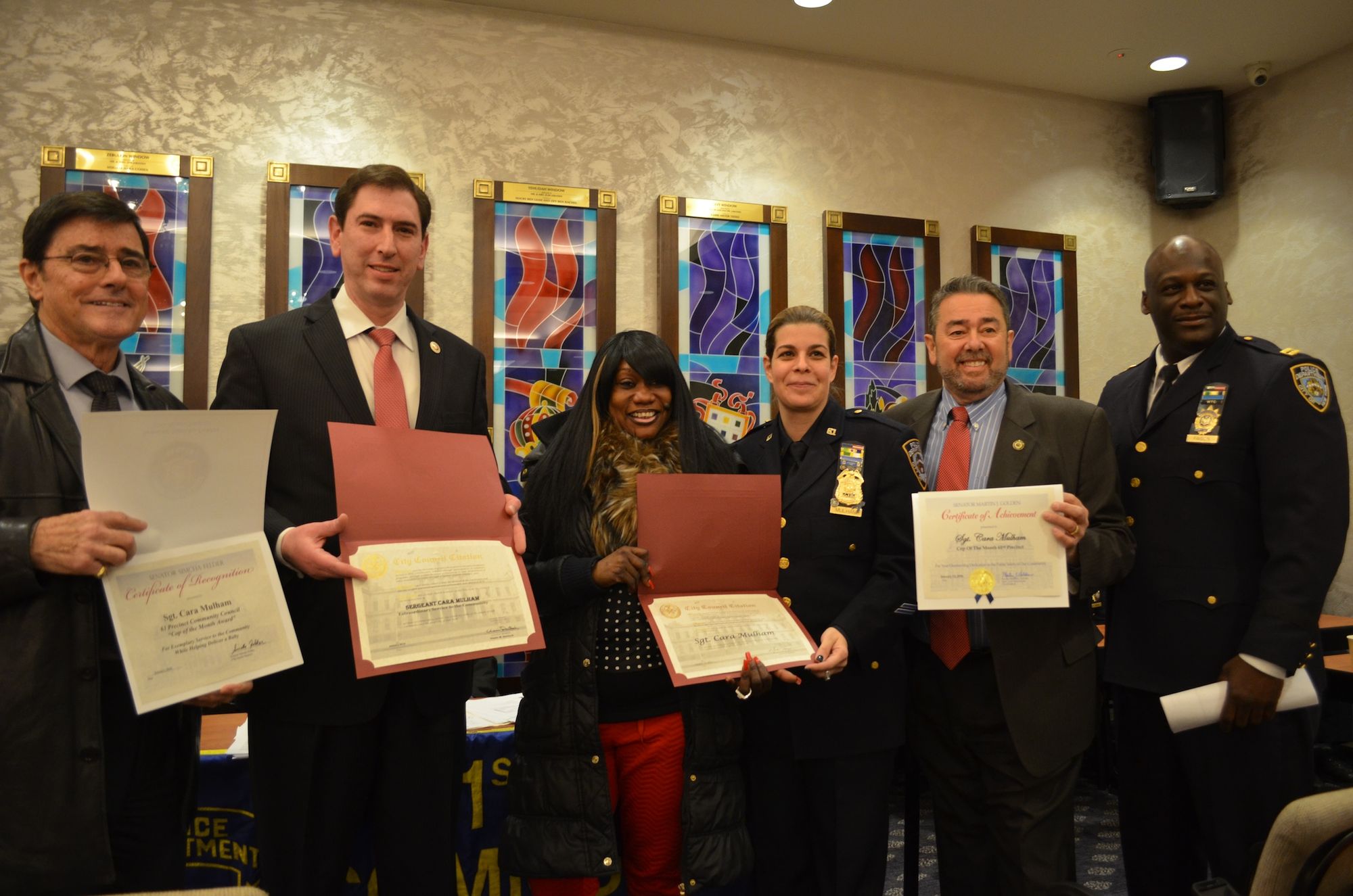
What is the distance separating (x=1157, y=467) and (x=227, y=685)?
7.06ft

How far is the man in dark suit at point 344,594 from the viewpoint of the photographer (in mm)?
1632

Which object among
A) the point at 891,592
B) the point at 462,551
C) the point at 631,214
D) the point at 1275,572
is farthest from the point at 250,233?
the point at 1275,572

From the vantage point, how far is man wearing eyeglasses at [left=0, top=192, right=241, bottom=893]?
1457 mm

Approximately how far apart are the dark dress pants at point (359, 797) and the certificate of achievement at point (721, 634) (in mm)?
461

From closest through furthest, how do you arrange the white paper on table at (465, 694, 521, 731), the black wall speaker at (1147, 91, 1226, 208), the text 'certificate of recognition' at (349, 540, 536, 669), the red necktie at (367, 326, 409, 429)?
1. the text 'certificate of recognition' at (349, 540, 536, 669)
2. the red necktie at (367, 326, 409, 429)
3. the white paper on table at (465, 694, 521, 731)
4. the black wall speaker at (1147, 91, 1226, 208)

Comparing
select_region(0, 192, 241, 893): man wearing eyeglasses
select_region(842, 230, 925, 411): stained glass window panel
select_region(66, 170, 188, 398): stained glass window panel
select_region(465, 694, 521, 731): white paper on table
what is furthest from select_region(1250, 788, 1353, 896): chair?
select_region(66, 170, 188, 398): stained glass window panel

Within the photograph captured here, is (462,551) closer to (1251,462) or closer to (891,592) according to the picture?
(891,592)

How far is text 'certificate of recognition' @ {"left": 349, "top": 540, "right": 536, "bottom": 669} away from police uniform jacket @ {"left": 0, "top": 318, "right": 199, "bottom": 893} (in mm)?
486

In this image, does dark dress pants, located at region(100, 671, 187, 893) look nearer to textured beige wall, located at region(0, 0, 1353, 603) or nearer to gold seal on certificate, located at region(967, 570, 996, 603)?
gold seal on certificate, located at region(967, 570, 996, 603)

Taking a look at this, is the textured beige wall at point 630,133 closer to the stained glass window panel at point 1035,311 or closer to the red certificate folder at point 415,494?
the stained glass window panel at point 1035,311

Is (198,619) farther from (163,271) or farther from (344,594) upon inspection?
(163,271)

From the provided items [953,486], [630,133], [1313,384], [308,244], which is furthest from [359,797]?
[630,133]

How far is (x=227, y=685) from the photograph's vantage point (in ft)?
4.81

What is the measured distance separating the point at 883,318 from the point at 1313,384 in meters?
2.34
